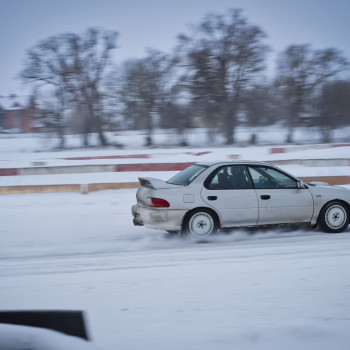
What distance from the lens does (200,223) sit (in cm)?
673

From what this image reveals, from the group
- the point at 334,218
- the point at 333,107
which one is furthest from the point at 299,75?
the point at 334,218

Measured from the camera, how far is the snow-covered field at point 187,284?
317cm

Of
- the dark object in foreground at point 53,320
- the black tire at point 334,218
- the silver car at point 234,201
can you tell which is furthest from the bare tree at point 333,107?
the dark object in foreground at point 53,320

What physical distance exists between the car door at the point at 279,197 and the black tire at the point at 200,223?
83 cm

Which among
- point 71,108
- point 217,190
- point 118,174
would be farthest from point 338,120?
point 217,190

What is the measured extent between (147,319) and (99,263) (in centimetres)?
219

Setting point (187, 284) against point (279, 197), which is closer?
point (187, 284)

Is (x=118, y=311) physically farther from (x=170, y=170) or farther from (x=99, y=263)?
(x=170, y=170)

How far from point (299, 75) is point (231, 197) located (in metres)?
36.4

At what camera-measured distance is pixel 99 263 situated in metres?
5.53

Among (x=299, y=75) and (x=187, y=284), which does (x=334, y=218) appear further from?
(x=299, y=75)

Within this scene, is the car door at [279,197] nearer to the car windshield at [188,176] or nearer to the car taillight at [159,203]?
the car windshield at [188,176]

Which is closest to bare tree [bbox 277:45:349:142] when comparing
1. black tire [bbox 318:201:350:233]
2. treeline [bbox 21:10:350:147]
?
treeline [bbox 21:10:350:147]

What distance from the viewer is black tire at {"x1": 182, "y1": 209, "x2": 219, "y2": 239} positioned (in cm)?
668
